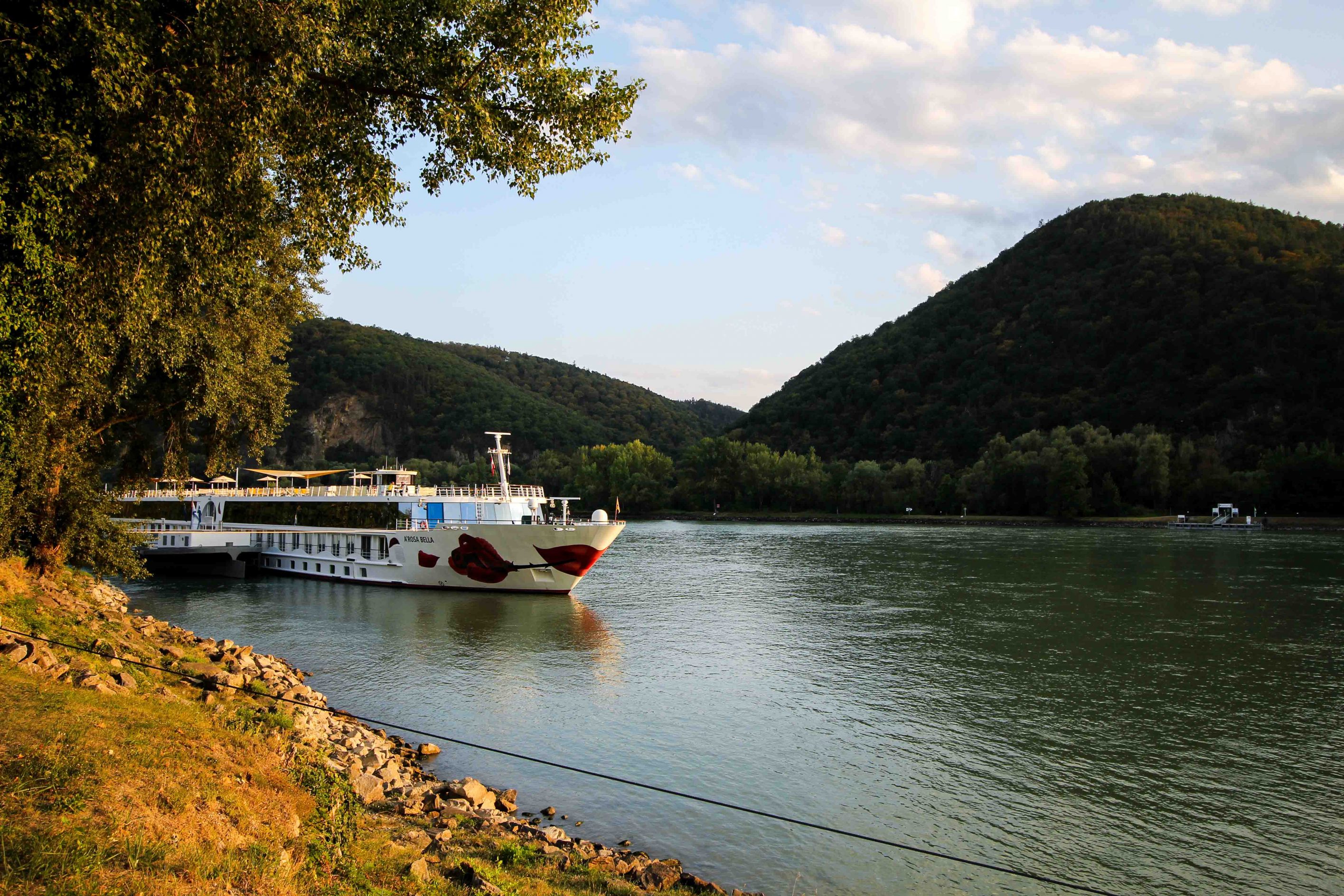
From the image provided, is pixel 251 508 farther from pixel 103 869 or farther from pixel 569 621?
pixel 103 869

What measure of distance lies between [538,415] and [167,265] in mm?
140077

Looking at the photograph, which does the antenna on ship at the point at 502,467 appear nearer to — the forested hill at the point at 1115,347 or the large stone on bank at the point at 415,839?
the large stone on bank at the point at 415,839

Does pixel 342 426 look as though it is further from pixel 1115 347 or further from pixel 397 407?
pixel 1115 347

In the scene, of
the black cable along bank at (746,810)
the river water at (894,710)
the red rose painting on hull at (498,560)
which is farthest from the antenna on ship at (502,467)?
the black cable along bank at (746,810)

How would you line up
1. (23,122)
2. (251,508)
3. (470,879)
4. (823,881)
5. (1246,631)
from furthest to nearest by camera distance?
(251,508)
(1246,631)
(823,881)
(23,122)
(470,879)

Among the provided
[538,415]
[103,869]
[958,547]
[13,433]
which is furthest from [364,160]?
[538,415]

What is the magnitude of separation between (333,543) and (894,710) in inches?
1248

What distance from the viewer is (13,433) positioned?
1285cm

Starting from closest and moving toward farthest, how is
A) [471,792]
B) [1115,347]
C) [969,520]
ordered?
[471,792]
[969,520]
[1115,347]

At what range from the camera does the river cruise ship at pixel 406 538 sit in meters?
35.1

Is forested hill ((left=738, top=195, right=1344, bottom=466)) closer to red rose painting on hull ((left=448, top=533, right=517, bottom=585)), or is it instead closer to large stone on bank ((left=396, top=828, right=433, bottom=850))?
red rose painting on hull ((left=448, top=533, right=517, bottom=585))

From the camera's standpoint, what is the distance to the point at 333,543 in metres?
41.3

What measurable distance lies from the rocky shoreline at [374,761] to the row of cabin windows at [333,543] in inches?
847

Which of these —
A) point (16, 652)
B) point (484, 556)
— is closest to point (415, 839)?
point (16, 652)
